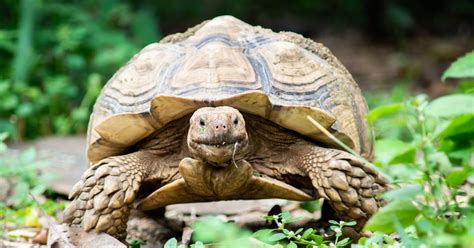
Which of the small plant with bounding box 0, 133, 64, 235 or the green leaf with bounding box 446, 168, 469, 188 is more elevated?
the green leaf with bounding box 446, 168, 469, 188

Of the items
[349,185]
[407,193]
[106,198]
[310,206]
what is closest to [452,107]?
[407,193]

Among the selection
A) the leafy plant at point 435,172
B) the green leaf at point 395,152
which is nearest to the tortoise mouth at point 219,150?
the green leaf at point 395,152

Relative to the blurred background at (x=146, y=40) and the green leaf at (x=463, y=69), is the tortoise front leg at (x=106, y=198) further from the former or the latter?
the blurred background at (x=146, y=40)

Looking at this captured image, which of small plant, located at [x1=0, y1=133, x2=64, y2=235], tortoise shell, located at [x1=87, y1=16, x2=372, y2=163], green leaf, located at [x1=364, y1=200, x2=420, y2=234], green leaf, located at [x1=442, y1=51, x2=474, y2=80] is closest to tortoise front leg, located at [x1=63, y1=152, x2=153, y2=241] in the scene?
tortoise shell, located at [x1=87, y1=16, x2=372, y2=163]

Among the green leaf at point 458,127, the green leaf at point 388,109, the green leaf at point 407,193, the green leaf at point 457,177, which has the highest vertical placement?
the green leaf at point 388,109

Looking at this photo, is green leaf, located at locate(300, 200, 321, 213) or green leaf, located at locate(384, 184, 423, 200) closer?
green leaf, located at locate(384, 184, 423, 200)

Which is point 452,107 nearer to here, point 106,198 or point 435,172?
point 435,172

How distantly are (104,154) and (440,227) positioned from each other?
6.87ft

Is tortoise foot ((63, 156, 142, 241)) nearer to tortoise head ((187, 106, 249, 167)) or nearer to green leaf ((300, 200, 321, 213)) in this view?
tortoise head ((187, 106, 249, 167))

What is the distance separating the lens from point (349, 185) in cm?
327

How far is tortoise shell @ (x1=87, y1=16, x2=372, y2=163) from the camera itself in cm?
336

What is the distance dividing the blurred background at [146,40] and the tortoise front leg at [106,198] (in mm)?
4060

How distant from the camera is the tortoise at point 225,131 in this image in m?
3.22

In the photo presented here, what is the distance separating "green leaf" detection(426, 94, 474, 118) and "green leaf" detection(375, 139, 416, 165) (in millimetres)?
162
